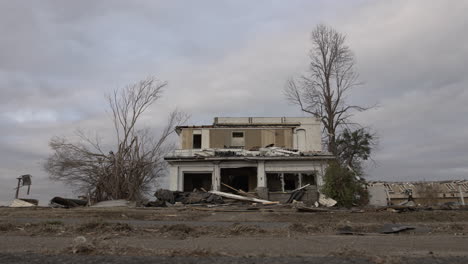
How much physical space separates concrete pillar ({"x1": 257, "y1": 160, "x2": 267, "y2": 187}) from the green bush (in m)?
5.45

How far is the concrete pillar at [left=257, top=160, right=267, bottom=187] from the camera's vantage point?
2477cm

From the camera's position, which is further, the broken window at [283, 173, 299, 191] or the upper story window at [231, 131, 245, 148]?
the upper story window at [231, 131, 245, 148]

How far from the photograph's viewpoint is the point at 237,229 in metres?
7.25

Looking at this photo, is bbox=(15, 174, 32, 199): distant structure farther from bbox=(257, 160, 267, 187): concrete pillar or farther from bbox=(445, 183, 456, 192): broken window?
bbox=(445, 183, 456, 192): broken window

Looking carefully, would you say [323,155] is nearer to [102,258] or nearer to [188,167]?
[188,167]

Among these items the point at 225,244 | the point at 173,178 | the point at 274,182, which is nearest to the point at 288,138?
the point at 274,182

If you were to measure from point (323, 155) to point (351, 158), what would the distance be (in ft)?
37.9

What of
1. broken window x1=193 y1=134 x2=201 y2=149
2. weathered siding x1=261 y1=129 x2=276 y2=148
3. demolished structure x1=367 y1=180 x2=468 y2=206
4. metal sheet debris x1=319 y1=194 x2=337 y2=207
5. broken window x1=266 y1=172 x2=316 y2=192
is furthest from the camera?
broken window x1=193 y1=134 x2=201 y2=149

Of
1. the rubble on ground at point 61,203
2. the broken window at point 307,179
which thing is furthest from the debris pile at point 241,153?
the rubble on ground at point 61,203

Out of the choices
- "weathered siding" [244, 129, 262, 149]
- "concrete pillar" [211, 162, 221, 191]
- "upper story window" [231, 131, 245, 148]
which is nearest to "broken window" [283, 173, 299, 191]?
"weathered siding" [244, 129, 262, 149]

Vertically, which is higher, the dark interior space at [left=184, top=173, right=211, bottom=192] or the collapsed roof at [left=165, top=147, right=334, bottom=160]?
the collapsed roof at [left=165, top=147, right=334, bottom=160]

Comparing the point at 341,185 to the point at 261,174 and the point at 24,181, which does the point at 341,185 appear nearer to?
the point at 261,174

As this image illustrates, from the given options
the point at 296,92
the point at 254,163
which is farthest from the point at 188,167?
the point at 296,92

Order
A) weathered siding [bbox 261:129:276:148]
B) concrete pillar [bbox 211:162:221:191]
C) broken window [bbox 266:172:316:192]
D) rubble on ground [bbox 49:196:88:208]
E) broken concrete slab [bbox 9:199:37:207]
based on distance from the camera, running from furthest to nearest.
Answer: weathered siding [bbox 261:129:276:148], broken window [bbox 266:172:316:192], concrete pillar [bbox 211:162:221:191], broken concrete slab [bbox 9:199:37:207], rubble on ground [bbox 49:196:88:208]
